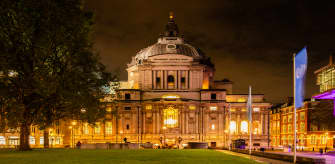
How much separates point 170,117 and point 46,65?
85.5m

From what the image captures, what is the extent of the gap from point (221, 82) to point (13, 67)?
383ft

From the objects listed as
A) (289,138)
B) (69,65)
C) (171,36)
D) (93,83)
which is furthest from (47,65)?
(289,138)

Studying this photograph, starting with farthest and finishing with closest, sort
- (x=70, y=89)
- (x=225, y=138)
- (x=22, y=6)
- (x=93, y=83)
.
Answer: (x=225, y=138) < (x=93, y=83) < (x=70, y=89) < (x=22, y=6)

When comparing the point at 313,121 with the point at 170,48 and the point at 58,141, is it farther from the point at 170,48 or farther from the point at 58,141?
the point at 58,141

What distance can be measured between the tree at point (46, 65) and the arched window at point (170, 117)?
254 ft

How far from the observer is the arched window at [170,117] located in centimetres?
12481

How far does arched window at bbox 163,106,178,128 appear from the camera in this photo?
124812mm

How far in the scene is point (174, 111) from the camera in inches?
4929

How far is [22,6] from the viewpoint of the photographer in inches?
1521

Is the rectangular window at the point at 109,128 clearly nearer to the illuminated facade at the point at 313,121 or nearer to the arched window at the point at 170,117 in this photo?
the arched window at the point at 170,117

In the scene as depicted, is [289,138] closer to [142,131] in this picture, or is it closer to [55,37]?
[142,131]

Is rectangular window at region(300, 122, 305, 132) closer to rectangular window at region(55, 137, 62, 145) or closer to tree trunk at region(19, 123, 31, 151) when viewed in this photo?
rectangular window at region(55, 137, 62, 145)

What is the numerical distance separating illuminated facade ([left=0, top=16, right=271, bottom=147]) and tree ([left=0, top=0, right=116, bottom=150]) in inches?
2956

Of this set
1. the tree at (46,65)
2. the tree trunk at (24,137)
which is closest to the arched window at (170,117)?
the tree at (46,65)
